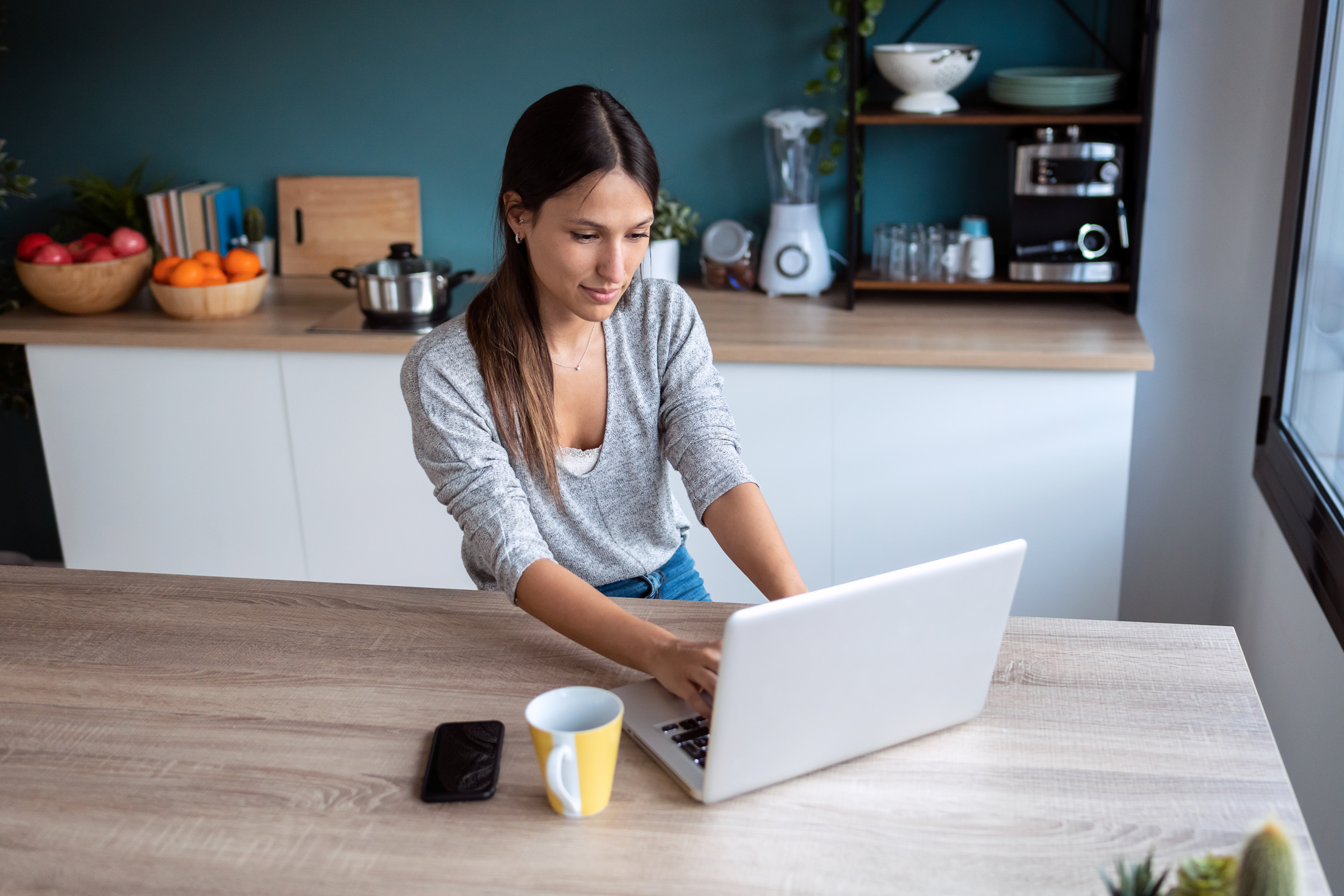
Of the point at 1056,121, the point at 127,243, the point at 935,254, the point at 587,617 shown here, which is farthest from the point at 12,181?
the point at 1056,121

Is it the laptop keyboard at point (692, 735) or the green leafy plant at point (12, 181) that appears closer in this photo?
the laptop keyboard at point (692, 735)

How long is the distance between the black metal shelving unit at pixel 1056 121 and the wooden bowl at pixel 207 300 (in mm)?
1349

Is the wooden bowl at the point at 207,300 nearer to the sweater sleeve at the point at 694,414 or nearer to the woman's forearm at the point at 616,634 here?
the sweater sleeve at the point at 694,414

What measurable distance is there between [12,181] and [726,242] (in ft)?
5.51

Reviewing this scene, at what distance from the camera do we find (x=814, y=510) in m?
2.48

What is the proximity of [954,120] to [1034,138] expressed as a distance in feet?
0.60

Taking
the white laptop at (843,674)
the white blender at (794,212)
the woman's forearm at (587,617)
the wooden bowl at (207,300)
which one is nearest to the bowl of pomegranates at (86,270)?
the wooden bowl at (207,300)

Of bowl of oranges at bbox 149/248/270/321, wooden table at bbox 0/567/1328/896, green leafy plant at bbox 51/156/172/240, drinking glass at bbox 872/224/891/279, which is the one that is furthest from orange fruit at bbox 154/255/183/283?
drinking glass at bbox 872/224/891/279

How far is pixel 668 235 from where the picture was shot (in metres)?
2.76

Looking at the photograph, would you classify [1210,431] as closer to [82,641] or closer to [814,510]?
[814,510]

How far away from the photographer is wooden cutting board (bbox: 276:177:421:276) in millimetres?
2945

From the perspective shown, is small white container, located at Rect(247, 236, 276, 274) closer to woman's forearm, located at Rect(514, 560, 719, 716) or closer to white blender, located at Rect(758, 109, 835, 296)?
white blender, located at Rect(758, 109, 835, 296)

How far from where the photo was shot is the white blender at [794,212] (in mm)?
2654

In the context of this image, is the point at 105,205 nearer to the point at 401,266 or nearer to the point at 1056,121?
the point at 401,266
